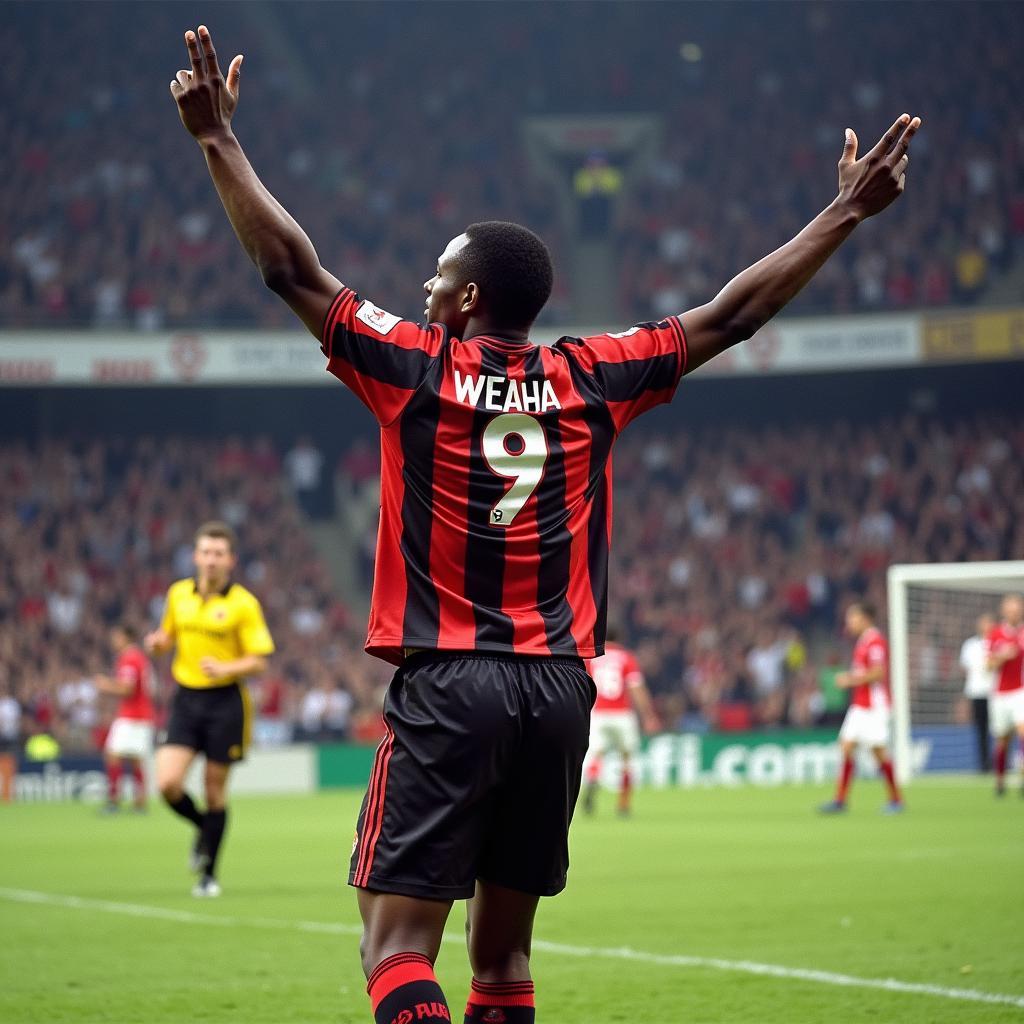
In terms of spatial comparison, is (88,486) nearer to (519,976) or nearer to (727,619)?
(727,619)

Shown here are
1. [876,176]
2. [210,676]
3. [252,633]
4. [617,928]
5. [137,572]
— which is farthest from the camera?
[137,572]

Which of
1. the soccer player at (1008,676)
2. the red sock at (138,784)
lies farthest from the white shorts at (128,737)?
the soccer player at (1008,676)

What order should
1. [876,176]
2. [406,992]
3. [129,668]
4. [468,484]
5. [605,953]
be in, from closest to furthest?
[406,992]
[468,484]
[876,176]
[605,953]
[129,668]

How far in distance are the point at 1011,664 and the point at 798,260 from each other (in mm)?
17000

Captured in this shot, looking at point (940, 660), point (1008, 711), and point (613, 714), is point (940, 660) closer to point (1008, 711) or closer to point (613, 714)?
point (1008, 711)

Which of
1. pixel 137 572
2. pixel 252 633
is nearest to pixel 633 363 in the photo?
pixel 252 633

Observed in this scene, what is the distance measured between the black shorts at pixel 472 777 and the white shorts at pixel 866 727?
48.6ft

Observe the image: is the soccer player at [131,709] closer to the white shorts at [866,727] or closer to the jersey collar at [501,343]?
the white shorts at [866,727]

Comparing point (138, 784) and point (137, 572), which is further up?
point (137, 572)

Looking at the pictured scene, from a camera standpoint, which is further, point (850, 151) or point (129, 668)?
point (129, 668)

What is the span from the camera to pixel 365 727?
93.2ft

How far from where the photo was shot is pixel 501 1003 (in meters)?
3.85

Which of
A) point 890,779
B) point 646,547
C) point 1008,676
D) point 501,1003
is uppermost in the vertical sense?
point 646,547

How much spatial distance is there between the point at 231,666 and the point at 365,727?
59.4 ft
